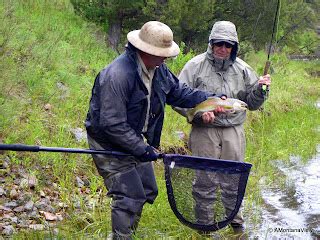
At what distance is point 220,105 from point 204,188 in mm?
760

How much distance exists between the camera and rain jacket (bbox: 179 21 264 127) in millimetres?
4930

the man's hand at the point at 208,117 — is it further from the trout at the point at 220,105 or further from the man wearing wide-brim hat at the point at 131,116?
the man wearing wide-brim hat at the point at 131,116

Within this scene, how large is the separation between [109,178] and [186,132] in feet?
14.9

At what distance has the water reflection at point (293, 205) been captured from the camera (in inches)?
234

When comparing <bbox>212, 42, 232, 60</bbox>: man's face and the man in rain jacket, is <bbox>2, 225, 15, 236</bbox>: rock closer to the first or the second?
the man in rain jacket

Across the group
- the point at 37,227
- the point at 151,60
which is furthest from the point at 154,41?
the point at 37,227

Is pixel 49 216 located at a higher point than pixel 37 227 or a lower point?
lower

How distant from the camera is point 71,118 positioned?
7383 mm

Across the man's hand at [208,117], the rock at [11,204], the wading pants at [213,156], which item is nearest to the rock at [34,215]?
the rock at [11,204]

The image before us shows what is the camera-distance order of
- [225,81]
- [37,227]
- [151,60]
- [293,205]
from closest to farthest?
[151,60]
[37,227]
[225,81]
[293,205]

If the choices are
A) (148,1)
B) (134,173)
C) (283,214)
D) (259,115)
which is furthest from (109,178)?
(148,1)

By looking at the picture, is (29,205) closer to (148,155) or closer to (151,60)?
(148,155)

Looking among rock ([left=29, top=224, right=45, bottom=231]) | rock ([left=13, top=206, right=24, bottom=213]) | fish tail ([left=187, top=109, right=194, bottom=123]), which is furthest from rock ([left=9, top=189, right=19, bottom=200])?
fish tail ([left=187, top=109, right=194, bottom=123])

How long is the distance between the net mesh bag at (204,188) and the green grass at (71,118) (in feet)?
1.51
